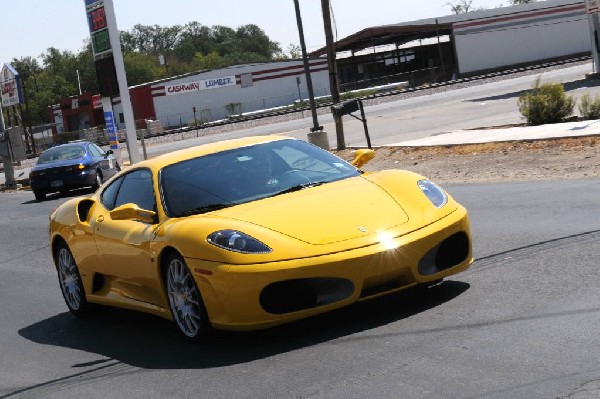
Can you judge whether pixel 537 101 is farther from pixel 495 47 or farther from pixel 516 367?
pixel 495 47

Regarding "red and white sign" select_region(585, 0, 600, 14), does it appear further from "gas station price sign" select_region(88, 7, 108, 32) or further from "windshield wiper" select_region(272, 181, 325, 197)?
"windshield wiper" select_region(272, 181, 325, 197)

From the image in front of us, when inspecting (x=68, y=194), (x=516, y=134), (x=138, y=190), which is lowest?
(x=68, y=194)

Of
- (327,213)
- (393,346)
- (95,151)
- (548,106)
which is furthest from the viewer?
(95,151)

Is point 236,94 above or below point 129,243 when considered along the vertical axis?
Answer: above

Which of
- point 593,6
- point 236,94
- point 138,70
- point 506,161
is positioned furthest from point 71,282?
point 138,70

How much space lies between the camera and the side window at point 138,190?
7.93 meters

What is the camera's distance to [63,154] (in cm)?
2898

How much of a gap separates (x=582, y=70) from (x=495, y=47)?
100 feet

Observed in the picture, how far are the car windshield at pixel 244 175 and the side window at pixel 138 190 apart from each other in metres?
0.16

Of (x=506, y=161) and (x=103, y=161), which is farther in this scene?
(x=103, y=161)

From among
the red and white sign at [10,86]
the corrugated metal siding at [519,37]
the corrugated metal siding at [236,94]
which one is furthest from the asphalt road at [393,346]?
the corrugated metal siding at [519,37]

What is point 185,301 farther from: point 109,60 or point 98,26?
point 98,26

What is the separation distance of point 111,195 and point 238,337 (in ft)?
6.65

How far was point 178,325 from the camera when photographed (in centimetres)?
724
